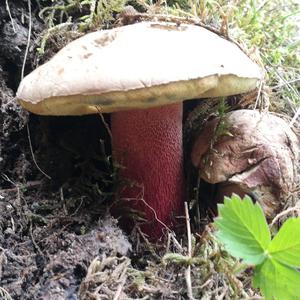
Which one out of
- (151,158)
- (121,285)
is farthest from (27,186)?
(121,285)

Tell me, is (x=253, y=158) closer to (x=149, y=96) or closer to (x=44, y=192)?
(x=149, y=96)

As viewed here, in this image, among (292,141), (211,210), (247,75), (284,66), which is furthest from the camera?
(284,66)

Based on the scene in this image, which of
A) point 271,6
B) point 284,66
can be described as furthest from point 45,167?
point 271,6

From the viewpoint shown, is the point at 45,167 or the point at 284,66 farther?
the point at 284,66

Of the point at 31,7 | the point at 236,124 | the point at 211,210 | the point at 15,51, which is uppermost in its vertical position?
the point at 31,7

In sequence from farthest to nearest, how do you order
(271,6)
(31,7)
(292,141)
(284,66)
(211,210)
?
(271,6) → (284,66) → (31,7) → (211,210) → (292,141)

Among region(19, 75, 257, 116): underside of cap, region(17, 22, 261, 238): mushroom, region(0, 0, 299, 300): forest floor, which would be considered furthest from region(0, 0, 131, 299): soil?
region(19, 75, 257, 116): underside of cap

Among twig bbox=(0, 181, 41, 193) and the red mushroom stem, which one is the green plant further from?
twig bbox=(0, 181, 41, 193)

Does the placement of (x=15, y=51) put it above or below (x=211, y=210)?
above

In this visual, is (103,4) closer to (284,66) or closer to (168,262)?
(284,66)
